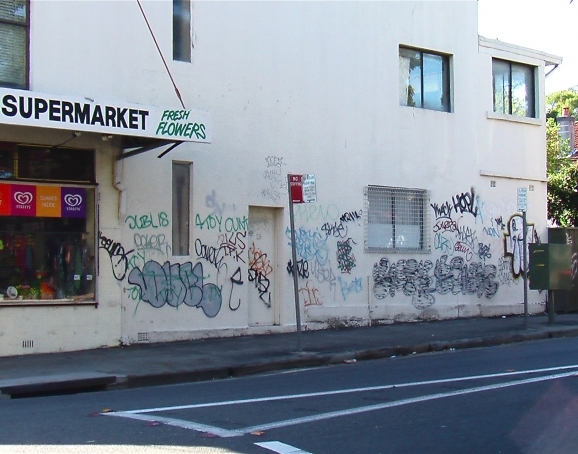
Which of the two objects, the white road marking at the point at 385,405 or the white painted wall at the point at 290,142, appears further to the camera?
the white painted wall at the point at 290,142

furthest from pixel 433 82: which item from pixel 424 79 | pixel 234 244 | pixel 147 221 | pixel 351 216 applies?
pixel 147 221

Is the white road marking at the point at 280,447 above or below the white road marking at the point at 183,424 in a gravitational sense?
below

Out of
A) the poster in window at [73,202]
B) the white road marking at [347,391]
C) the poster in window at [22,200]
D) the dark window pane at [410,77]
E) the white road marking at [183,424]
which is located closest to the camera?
the white road marking at [183,424]

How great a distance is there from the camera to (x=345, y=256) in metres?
18.1

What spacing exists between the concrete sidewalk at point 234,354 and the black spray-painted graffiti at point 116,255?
1.30 metres

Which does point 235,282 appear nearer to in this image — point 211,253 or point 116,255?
point 211,253

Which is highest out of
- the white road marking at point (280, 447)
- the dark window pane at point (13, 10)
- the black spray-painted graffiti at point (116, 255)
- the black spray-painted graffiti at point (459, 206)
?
the dark window pane at point (13, 10)

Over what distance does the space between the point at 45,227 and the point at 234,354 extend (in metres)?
3.79

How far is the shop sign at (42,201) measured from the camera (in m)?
14.0

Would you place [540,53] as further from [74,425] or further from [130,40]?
[74,425]

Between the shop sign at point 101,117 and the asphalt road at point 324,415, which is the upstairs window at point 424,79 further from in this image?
the asphalt road at point 324,415

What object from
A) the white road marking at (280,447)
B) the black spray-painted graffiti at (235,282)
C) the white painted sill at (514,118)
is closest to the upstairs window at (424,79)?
the white painted sill at (514,118)

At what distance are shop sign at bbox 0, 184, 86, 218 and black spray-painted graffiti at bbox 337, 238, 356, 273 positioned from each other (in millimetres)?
5600

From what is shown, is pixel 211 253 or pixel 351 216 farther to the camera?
pixel 351 216
